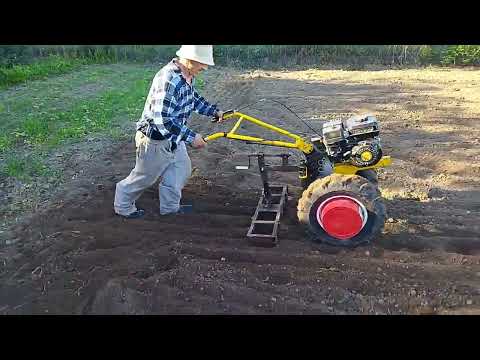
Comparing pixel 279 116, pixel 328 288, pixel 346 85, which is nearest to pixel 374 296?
pixel 328 288

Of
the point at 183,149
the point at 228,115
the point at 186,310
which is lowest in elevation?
the point at 186,310

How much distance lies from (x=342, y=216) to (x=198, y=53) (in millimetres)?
1869

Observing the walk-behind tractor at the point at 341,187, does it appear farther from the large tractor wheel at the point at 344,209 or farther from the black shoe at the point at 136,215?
the black shoe at the point at 136,215

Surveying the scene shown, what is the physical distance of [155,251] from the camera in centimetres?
441

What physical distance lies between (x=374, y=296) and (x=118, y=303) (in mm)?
1894

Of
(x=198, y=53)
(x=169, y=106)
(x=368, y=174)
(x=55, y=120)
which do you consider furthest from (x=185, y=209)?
(x=55, y=120)

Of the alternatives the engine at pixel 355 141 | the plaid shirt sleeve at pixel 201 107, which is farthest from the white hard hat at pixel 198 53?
the engine at pixel 355 141

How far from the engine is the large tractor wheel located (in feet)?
0.69

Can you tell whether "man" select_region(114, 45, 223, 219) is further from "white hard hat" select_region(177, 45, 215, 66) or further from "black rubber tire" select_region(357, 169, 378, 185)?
"black rubber tire" select_region(357, 169, 378, 185)

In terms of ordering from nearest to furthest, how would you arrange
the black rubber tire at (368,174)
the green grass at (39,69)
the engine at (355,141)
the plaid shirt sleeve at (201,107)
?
the engine at (355,141)
the black rubber tire at (368,174)
the plaid shirt sleeve at (201,107)
the green grass at (39,69)

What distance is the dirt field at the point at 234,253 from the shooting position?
374 cm

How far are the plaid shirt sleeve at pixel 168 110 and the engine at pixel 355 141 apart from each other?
125cm

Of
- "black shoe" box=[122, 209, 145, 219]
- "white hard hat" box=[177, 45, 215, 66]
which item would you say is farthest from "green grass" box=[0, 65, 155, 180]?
"white hard hat" box=[177, 45, 215, 66]

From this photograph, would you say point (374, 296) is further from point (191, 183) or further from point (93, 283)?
point (191, 183)
